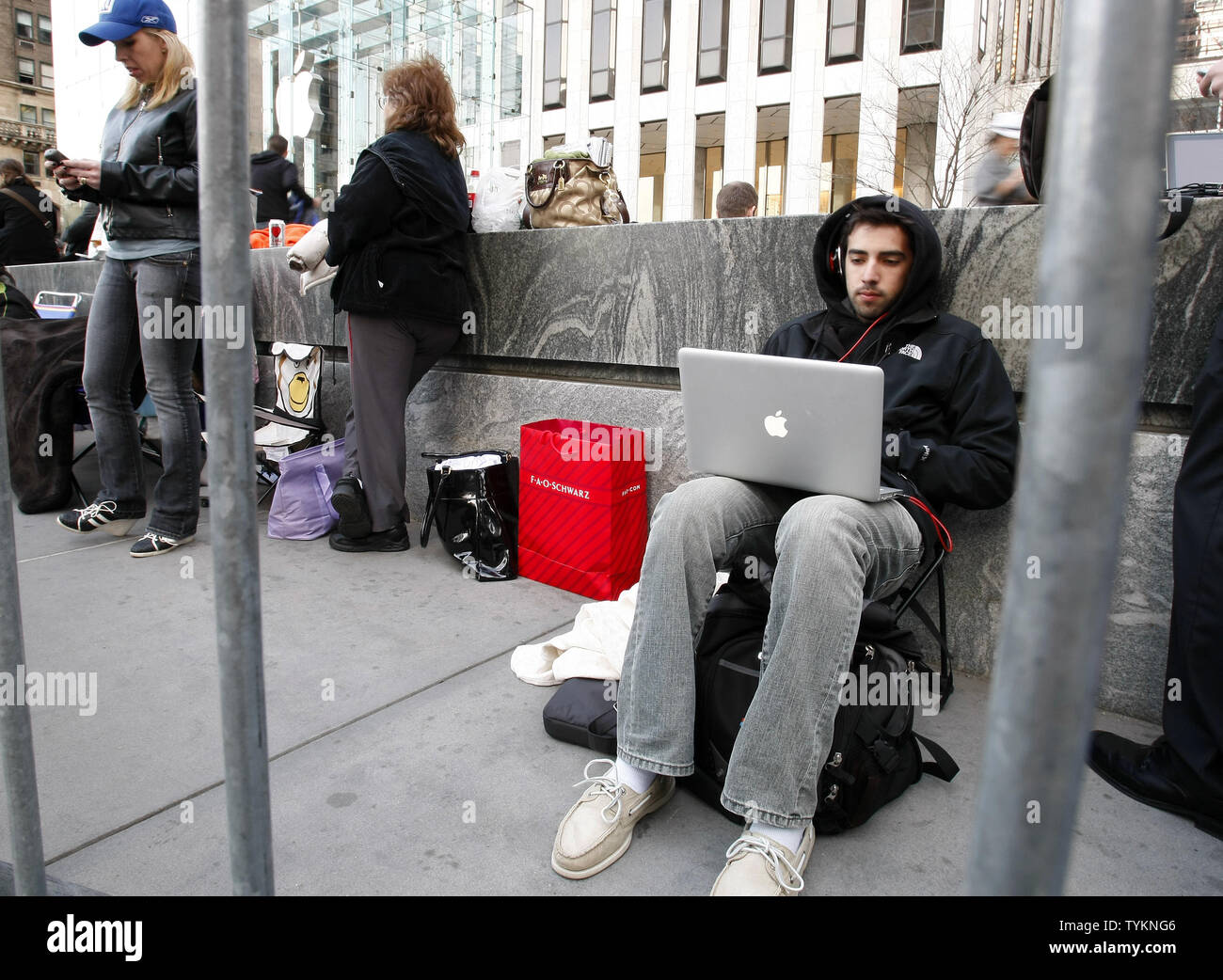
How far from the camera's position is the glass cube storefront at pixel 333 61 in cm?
1593

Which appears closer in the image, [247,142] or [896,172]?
[247,142]

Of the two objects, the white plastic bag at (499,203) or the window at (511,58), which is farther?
the window at (511,58)

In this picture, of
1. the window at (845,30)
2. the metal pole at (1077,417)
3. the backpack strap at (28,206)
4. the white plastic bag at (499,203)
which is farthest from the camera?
the window at (845,30)

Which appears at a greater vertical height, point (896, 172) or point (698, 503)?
point (896, 172)

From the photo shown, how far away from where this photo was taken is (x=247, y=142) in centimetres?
83

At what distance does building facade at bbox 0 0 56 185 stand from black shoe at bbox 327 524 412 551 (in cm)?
6084

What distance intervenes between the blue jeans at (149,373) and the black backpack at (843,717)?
9.24 ft

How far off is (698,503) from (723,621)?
30 cm

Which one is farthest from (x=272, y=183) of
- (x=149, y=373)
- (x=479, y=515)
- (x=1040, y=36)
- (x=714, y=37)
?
(x=714, y=37)

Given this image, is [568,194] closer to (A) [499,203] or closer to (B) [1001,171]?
(A) [499,203]

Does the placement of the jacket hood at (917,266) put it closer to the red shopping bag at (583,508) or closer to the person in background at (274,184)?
the red shopping bag at (583,508)

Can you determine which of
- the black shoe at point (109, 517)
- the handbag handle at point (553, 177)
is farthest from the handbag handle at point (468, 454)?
the black shoe at point (109, 517)
